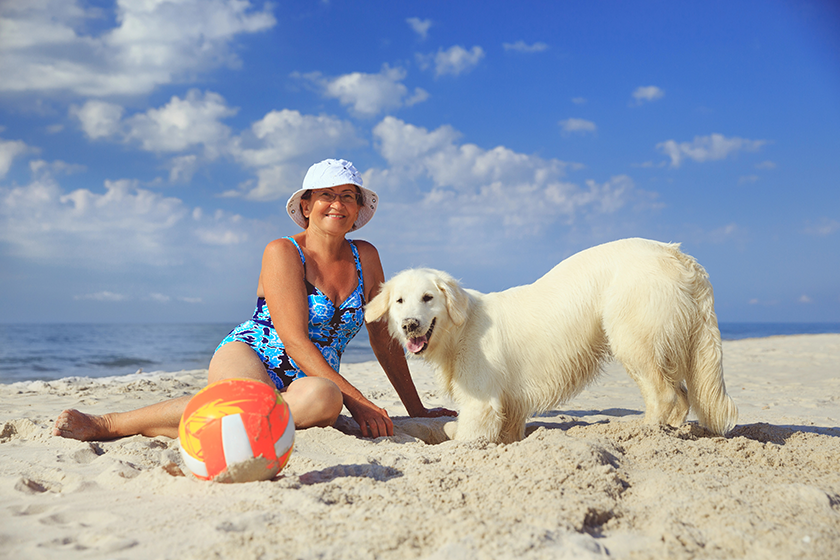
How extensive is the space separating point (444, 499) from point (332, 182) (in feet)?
8.70

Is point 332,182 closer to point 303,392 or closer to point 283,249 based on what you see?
point 283,249

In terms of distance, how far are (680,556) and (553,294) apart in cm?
250

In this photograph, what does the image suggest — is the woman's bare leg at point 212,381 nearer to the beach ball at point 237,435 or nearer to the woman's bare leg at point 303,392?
the woman's bare leg at point 303,392

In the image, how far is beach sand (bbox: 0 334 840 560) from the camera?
6.00 feet

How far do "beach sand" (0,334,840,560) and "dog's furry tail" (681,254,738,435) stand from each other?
16 centimetres

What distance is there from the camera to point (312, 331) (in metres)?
4.19

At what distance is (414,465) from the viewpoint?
2814 mm

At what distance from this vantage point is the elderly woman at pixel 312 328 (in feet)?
12.1

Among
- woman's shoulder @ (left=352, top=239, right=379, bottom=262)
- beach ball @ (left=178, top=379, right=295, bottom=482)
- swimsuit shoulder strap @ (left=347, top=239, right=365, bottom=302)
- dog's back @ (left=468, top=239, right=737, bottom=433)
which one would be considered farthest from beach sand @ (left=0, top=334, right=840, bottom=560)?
woman's shoulder @ (left=352, top=239, right=379, bottom=262)

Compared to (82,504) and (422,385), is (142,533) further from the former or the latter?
(422,385)

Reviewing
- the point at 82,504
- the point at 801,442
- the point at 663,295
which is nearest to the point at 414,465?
the point at 82,504

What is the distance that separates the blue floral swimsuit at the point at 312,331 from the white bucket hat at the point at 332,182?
1.48 feet

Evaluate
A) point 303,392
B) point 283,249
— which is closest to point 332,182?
point 283,249

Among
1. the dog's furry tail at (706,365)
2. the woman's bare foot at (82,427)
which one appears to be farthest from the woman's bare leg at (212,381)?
the dog's furry tail at (706,365)
